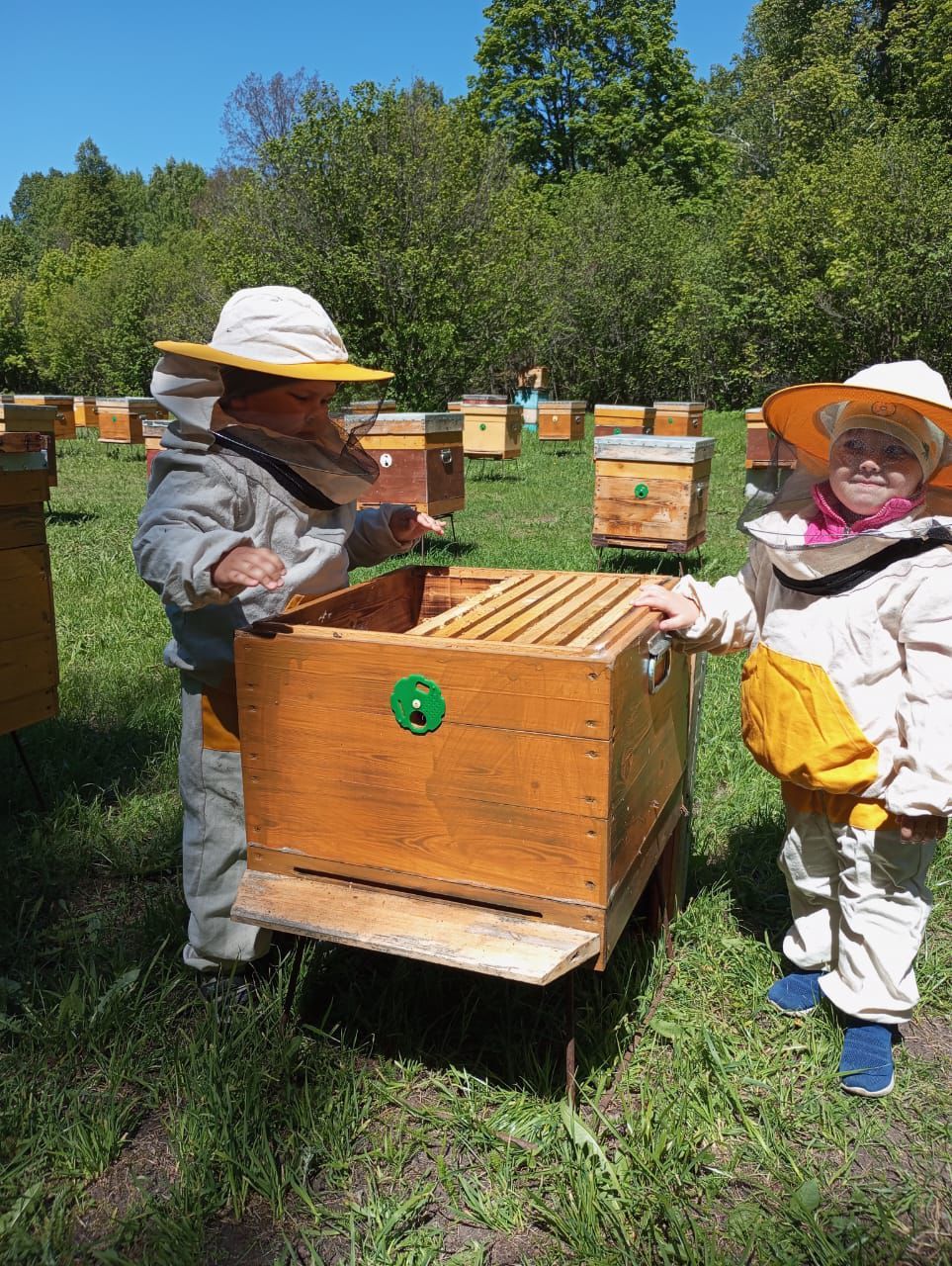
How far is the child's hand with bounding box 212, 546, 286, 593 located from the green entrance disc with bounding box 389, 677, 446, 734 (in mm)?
307

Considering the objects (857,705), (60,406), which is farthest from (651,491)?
(60,406)

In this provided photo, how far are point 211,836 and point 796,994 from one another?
53.8 inches

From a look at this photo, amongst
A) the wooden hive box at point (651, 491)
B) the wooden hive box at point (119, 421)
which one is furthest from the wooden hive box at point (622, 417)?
the wooden hive box at point (119, 421)

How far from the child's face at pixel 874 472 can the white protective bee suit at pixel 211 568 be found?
3.23ft

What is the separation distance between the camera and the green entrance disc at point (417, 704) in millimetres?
1579

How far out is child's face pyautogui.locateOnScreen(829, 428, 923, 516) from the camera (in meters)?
1.82

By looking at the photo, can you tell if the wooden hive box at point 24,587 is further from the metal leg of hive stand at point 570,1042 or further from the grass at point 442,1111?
the metal leg of hive stand at point 570,1042

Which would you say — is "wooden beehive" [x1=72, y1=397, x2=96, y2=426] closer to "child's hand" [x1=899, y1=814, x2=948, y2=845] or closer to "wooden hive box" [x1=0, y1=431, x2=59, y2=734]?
"wooden hive box" [x1=0, y1=431, x2=59, y2=734]

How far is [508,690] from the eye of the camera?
5.02ft

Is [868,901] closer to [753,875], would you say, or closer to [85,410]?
[753,875]

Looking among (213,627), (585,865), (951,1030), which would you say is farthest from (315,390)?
(951,1030)

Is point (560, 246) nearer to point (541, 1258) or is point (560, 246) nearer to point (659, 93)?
point (659, 93)

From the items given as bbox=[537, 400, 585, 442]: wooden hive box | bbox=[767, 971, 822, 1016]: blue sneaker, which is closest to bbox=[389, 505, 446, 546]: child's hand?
bbox=[767, 971, 822, 1016]: blue sneaker

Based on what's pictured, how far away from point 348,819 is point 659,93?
3591cm
